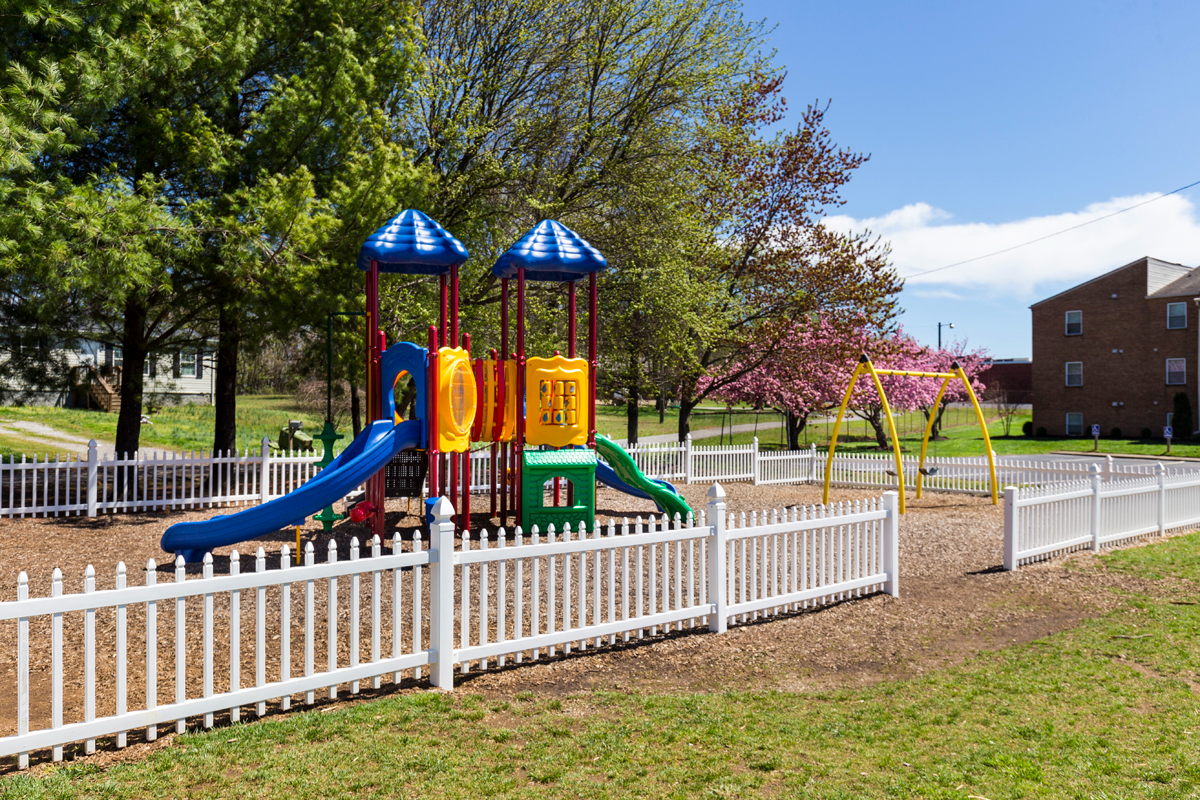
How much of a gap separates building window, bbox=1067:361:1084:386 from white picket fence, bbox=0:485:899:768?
38.7 meters

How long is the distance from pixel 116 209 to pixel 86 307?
152 inches

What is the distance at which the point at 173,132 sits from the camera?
14312 mm

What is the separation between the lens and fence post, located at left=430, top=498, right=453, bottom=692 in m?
5.55

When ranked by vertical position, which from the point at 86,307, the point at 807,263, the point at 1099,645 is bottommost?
the point at 1099,645

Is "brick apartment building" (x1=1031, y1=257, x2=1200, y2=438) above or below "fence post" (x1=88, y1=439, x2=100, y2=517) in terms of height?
above

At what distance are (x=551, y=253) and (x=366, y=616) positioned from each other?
21.4 feet

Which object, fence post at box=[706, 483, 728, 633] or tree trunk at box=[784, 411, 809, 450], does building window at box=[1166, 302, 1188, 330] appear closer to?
tree trunk at box=[784, 411, 809, 450]

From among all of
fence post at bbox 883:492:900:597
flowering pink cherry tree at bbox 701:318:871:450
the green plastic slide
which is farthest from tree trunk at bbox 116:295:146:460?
flowering pink cherry tree at bbox 701:318:871:450

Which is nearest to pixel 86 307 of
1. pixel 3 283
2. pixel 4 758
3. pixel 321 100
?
pixel 3 283

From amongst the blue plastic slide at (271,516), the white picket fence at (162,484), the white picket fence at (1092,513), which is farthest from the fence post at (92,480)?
the white picket fence at (1092,513)

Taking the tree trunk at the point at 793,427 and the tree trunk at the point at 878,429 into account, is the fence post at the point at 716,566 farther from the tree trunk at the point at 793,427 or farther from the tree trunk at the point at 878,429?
the tree trunk at the point at 878,429

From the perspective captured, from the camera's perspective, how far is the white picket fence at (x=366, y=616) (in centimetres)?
433

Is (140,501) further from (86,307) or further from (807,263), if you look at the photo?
(807,263)

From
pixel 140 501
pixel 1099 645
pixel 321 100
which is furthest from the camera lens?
pixel 321 100
